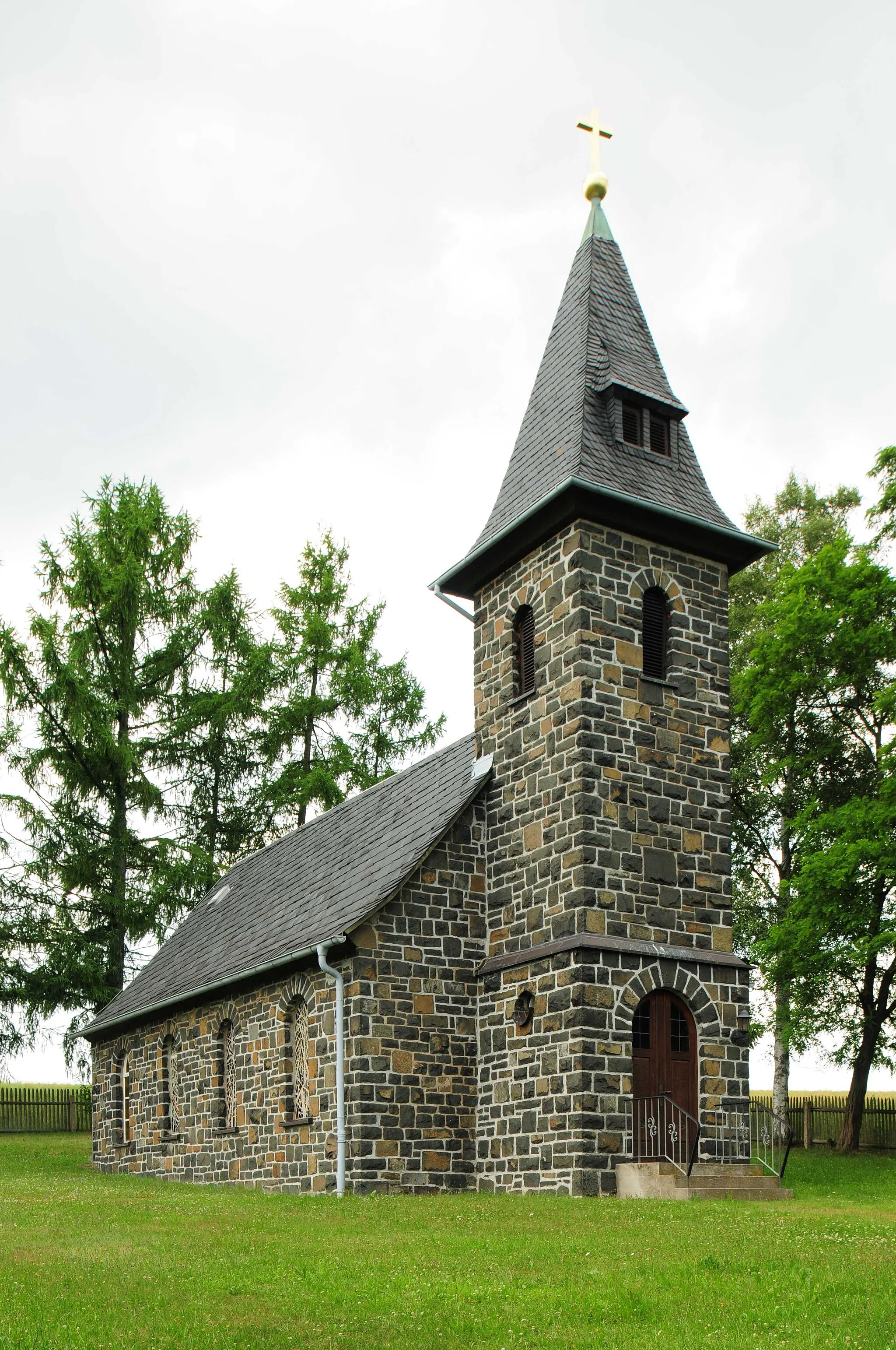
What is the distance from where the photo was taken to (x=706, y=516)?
17.6 meters

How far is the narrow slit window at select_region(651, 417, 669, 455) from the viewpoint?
18.2 meters

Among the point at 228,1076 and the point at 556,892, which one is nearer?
the point at 556,892

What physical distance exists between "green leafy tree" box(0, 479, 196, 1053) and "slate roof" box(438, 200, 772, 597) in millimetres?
13029

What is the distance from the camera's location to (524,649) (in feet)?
57.8

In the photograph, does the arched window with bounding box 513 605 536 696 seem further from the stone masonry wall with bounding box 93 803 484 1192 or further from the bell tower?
the stone masonry wall with bounding box 93 803 484 1192

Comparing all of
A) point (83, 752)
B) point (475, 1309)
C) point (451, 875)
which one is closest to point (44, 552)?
point (83, 752)

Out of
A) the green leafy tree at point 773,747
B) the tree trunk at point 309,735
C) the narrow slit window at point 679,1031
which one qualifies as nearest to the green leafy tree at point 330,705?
the tree trunk at point 309,735

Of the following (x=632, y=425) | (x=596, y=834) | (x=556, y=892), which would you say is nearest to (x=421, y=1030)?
(x=556, y=892)

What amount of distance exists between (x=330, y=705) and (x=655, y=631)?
17.0 meters

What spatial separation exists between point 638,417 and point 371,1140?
10.1 metres

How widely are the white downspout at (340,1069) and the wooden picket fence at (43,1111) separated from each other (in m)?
16.3

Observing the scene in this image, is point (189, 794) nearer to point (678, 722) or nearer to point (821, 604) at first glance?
point (821, 604)

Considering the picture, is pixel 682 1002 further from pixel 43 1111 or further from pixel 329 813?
pixel 43 1111

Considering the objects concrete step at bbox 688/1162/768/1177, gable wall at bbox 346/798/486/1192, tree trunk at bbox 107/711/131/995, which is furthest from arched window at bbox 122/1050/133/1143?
concrete step at bbox 688/1162/768/1177
